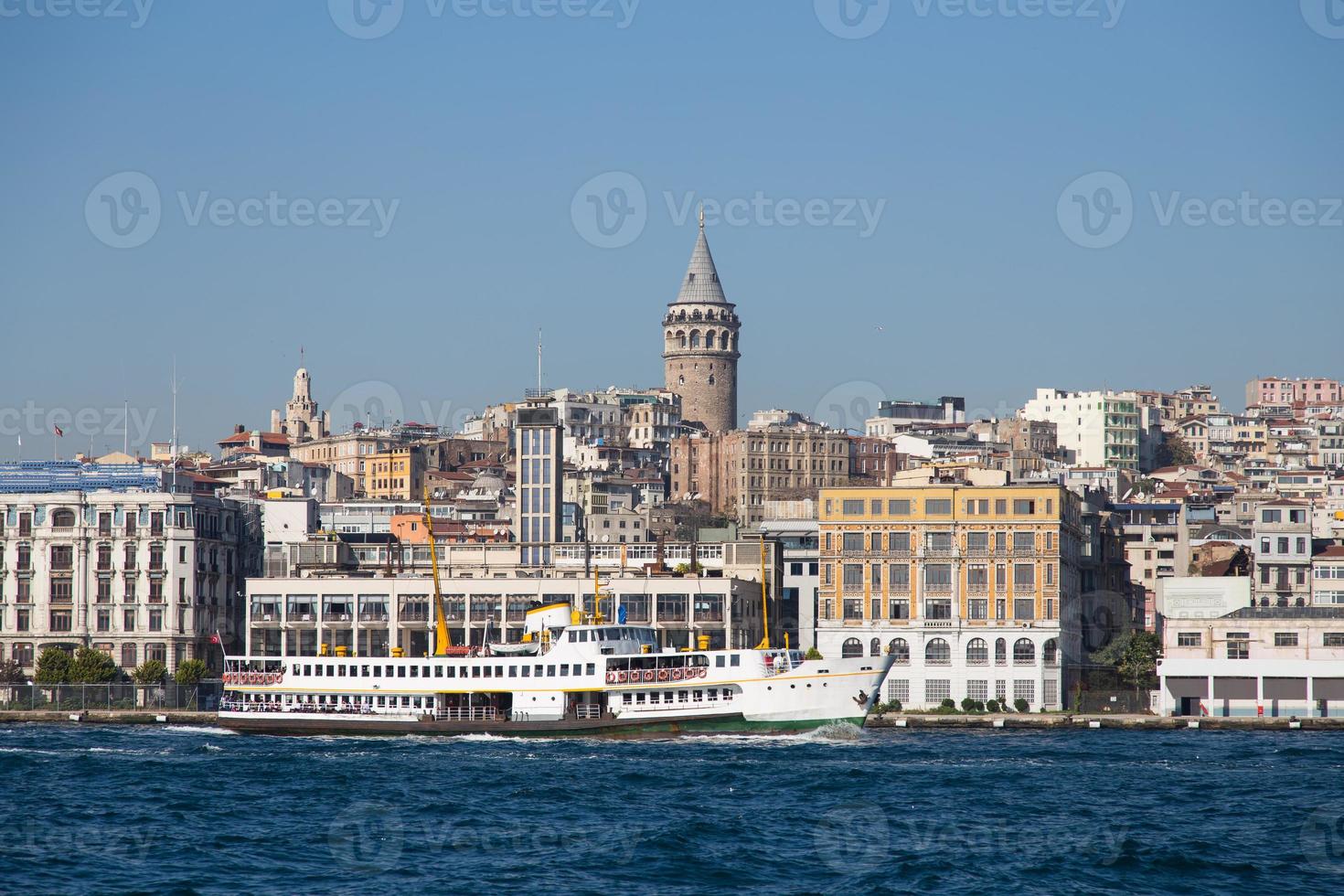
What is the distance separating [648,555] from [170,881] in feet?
231

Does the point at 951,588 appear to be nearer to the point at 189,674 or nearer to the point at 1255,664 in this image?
the point at 1255,664

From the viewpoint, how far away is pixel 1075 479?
512ft

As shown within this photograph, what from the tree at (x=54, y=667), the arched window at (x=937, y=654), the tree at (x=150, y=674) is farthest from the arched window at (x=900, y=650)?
the tree at (x=54, y=667)

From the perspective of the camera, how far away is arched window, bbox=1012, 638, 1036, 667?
3780 inches

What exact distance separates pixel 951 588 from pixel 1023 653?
4545mm

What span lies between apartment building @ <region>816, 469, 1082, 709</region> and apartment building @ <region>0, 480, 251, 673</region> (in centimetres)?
3138

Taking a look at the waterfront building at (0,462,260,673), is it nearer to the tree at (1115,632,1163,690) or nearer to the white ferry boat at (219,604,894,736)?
the white ferry boat at (219,604,894,736)

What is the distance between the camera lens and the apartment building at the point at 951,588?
3792 inches

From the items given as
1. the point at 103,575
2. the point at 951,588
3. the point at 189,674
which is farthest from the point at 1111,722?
the point at 103,575

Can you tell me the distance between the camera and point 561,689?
7794 centimetres

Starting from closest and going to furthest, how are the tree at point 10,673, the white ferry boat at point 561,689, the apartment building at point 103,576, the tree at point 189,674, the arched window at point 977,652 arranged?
1. the white ferry boat at point 561,689
2. the tree at point 189,674
3. the arched window at point 977,652
4. the tree at point 10,673
5. the apartment building at point 103,576

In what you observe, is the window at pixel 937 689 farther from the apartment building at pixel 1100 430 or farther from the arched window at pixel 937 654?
the apartment building at pixel 1100 430

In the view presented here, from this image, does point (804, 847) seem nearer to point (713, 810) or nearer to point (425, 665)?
point (713, 810)

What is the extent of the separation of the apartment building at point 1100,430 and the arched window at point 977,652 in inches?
3559
